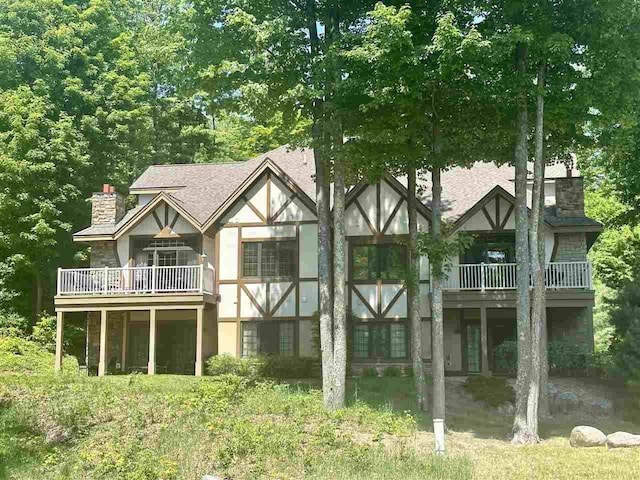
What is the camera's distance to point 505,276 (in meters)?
26.5

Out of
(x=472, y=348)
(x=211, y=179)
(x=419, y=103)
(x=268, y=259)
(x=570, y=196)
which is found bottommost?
(x=472, y=348)

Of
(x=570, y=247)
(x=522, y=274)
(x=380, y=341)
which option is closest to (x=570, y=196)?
(x=570, y=247)

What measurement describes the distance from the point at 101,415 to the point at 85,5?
2918 centimetres

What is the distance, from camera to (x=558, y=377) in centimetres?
2456

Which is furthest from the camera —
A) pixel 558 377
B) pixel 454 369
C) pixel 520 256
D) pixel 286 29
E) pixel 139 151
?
pixel 139 151

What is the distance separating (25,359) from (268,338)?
8536mm

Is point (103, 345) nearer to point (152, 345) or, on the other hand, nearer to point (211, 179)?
point (152, 345)

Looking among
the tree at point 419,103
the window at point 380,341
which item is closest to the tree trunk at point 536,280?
the tree at point 419,103

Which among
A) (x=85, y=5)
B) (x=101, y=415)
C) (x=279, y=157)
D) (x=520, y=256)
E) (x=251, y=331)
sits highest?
(x=85, y=5)

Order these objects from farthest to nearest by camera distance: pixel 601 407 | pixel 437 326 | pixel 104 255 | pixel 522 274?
1. pixel 104 255
2. pixel 601 407
3. pixel 437 326
4. pixel 522 274

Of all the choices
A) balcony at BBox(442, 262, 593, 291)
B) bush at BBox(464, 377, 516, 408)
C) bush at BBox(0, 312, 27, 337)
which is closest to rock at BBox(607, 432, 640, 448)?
bush at BBox(464, 377, 516, 408)

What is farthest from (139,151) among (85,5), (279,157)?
(279,157)

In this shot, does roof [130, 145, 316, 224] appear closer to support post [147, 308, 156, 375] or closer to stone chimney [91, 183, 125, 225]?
stone chimney [91, 183, 125, 225]

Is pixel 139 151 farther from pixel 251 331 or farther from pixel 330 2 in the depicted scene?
pixel 330 2
